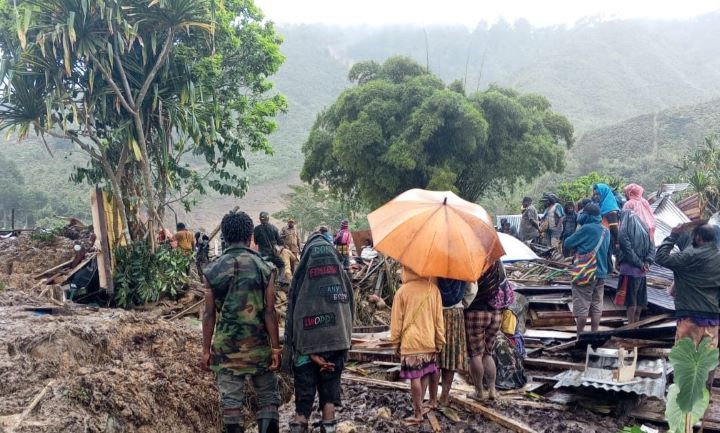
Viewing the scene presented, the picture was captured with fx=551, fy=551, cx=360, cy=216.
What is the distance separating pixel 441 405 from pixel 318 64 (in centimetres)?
10310

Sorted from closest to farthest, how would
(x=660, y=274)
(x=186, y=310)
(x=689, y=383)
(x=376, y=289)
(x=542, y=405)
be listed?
(x=689, y=383) < (x=542, y=405) < (x=660, y=274) < (x=186, y=310) < (x=376, y=289)

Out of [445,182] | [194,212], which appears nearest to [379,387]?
[445,182]

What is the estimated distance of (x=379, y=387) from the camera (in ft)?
17.7

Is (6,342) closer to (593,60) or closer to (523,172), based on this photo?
(523,172)

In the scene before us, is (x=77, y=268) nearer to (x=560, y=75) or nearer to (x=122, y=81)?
(x=122, y=81)

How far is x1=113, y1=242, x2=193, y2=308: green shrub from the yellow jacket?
7316mm

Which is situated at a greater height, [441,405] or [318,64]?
[318,64]

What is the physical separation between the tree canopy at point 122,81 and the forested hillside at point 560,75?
89.1 feet

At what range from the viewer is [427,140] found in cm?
2017

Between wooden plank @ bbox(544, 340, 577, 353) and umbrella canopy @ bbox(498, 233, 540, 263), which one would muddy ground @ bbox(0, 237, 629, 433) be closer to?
wooden plank @ bbox(544, 340, 577, 353)

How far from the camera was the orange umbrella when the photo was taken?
4.06 metres

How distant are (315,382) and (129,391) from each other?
1609 millimetres

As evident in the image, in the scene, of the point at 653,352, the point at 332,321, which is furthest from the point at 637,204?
the point at 332,321

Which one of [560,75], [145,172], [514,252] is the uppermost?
[560,75]
